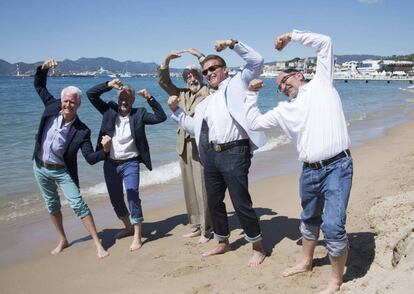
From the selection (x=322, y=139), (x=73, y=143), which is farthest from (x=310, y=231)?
(x=73, y=143)

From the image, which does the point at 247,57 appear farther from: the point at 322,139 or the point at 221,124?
the point at 322,139

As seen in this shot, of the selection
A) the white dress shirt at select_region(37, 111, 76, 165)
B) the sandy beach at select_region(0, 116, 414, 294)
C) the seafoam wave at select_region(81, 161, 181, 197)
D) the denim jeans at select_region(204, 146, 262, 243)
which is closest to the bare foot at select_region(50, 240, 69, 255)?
the sandy beach at select_region(0, 116, 414, 294)

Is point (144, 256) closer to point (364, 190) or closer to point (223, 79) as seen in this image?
point (223, 79)

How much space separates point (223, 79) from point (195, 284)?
2.07 meters

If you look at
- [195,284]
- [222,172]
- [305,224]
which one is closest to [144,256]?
[195,284]

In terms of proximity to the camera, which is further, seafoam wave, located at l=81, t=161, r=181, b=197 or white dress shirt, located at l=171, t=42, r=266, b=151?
seafoam wave, located at l=81, t=161, r=181, b=197

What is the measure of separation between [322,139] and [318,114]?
0.65ft

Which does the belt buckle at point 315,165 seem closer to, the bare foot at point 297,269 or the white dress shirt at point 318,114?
the white dress shirt at point 318,114

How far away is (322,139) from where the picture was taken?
11.3 feet

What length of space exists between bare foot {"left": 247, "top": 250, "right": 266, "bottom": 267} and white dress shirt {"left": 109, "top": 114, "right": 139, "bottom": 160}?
188 cm

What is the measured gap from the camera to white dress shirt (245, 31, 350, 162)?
11.3ft

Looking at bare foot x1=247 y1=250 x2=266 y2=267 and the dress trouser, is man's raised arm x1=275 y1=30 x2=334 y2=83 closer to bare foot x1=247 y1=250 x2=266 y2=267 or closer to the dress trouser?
bare foot x1=247 y1=250 x2=266 y2=267

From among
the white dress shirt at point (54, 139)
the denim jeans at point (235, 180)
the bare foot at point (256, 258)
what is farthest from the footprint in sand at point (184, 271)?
the white dress shirt at point (54, 139)

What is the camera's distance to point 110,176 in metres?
5.38
